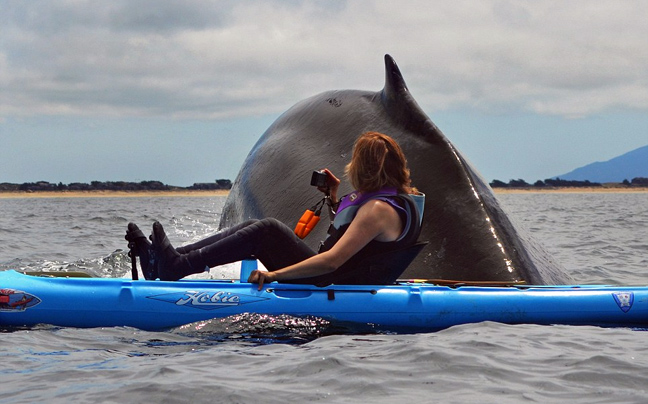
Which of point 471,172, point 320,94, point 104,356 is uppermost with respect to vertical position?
point 320,94

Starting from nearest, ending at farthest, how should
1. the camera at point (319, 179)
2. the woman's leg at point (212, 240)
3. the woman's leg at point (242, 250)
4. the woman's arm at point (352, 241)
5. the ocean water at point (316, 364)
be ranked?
the ocean water at point (316, 364), the woman's arm at point (352, 241), the woman's leg at point (242, 250), the camera at point (319, 179), the woman's leg at point (212, 240)

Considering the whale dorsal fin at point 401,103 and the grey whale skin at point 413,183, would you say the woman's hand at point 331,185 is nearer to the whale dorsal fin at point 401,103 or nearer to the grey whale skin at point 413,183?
the grey whale skin at point 413,183

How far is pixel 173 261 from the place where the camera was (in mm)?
6535

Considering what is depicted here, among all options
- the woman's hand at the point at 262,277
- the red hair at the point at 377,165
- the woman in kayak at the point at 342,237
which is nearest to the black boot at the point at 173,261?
the woman in kayak at the point at 342,237

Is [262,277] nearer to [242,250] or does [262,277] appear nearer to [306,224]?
[242,250]

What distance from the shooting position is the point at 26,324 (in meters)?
6.18

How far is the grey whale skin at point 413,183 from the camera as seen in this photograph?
22.5ft

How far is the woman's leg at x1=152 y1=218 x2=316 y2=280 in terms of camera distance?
254 inches

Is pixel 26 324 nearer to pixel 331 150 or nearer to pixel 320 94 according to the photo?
pixel 331 150

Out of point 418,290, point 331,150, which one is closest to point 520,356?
point 418,290

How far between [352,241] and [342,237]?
8 cm

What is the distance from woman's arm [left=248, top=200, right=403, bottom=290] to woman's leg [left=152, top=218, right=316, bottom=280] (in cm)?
35

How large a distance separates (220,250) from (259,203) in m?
3.15

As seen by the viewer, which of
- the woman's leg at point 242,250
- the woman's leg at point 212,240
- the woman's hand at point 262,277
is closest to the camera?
the woman's hand at point 262,277
